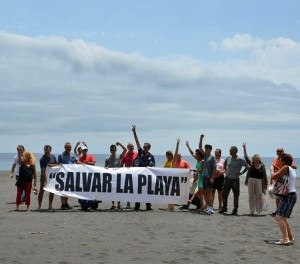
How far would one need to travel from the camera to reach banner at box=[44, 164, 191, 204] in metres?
14.6

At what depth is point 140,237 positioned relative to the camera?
1006cm

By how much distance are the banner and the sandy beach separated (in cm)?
60

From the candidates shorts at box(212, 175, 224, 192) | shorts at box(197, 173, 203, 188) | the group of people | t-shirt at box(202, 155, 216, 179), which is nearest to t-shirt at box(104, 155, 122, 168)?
the group of people

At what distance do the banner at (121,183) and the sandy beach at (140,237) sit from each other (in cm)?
60

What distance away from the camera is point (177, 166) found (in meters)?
15.6

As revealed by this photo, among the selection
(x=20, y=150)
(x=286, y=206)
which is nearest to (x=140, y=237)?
(x=286, y=206)

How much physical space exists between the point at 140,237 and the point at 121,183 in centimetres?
479

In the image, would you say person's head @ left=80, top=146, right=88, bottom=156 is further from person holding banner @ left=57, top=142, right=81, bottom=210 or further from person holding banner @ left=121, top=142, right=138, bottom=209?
person holding banner @ left=121, top=142, right=138, bottom=209

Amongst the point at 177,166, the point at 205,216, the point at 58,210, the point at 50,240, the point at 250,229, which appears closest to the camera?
the point at 50,240

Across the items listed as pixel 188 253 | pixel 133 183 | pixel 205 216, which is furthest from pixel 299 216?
pixel 188 253

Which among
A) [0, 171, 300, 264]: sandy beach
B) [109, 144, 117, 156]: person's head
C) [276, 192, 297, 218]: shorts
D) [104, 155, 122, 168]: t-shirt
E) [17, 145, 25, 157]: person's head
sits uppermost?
[109, 144, 117, 156]: person's head

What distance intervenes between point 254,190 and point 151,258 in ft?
21.7

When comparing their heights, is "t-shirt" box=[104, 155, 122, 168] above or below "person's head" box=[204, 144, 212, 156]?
below

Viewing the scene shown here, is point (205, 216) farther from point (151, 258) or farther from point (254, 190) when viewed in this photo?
point (151, 258)
